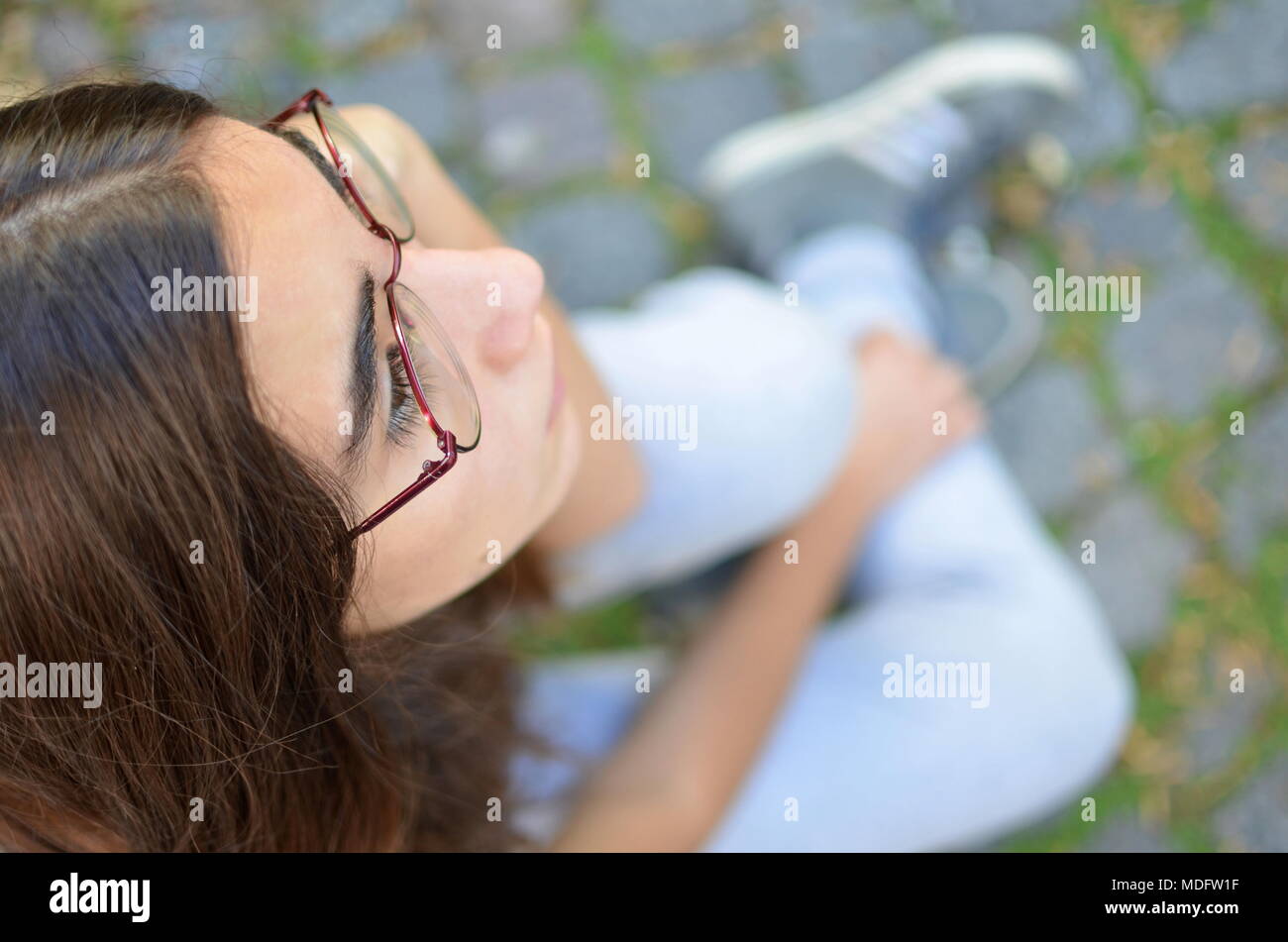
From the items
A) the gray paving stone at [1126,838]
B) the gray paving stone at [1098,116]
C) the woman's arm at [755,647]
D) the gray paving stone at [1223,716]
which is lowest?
the gray paving stone at [1126,838]

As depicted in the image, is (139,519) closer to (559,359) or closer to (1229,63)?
(559,359)

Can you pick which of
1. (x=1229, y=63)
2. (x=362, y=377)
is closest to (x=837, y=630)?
(x=362, y=377)

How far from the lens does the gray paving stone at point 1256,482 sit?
2.22m

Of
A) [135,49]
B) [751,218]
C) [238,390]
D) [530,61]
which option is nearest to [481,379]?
[238,390]

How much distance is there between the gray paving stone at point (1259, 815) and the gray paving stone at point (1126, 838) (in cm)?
13

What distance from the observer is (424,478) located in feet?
3.26

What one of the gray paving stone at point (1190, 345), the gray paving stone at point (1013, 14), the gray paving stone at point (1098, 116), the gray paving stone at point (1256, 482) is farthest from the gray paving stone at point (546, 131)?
the gray paving stone at point (1256, 482)

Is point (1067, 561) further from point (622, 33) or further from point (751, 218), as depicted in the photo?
point (622, 33)

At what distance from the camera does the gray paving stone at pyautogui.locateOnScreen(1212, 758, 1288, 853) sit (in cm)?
208

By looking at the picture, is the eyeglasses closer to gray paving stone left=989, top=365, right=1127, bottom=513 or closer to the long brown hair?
the long brown hair

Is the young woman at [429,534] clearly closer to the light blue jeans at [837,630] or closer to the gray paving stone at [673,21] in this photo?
the light blue jeans at [837,630]

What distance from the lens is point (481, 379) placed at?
1090 mm

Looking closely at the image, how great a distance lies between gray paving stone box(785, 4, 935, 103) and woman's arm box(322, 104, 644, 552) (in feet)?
4.01

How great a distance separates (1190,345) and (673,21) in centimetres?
152
